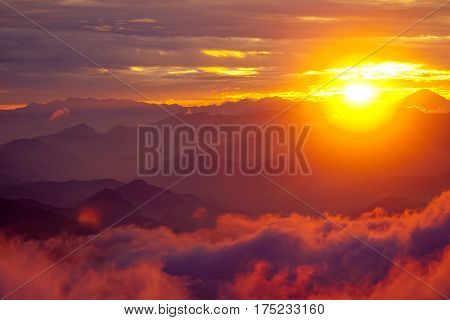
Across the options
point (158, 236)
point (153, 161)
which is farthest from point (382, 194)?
point (153, 161)

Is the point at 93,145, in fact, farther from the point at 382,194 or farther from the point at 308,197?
the point at 382,194

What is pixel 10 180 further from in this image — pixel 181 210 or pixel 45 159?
pixel 181 210

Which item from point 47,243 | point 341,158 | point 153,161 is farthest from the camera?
point 341,158

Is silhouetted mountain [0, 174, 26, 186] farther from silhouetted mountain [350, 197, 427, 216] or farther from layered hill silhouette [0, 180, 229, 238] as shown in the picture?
silhouetted mountain [350, 197, 427, 216]

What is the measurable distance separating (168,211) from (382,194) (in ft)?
63.7

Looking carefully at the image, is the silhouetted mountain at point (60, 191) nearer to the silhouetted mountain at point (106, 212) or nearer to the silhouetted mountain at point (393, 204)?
the silhouetted mountain at point (106, 212)

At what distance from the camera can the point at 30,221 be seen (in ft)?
182

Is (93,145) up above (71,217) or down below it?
above

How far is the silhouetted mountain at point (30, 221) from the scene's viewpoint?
52062 millimetres

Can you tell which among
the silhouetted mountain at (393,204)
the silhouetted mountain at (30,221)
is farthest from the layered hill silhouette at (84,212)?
the silhouetted mountain at (393,204)

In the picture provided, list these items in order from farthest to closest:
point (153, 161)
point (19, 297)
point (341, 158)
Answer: point (341, 158) → point (153, 161) → point (19, 297)

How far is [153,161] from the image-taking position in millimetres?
27922

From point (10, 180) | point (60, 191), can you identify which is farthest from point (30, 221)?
point (10, 180)

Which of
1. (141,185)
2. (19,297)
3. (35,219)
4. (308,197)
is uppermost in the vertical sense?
(19,297)
